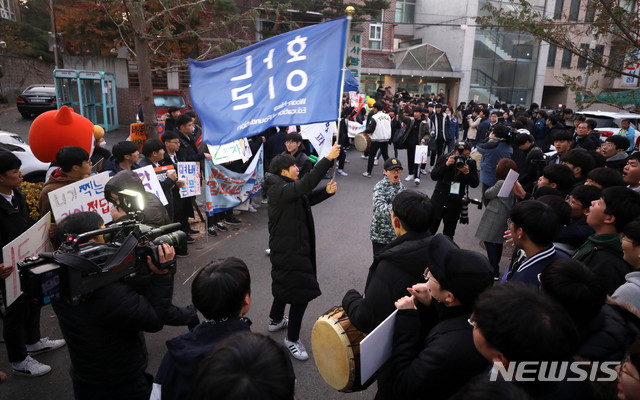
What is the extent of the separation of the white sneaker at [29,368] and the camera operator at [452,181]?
461 centimetres

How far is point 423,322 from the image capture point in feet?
6.98

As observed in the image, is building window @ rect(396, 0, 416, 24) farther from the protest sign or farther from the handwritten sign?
the handwritten sign

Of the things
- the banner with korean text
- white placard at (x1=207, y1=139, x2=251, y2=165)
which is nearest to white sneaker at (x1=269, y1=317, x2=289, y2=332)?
the banner with korean text

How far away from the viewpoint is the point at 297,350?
3.86 metres

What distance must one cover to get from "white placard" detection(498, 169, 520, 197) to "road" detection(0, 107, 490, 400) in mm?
2064

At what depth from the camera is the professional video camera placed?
1.97m

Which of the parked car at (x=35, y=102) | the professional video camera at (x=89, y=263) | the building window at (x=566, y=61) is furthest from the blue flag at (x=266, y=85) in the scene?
the building window at (x=566, y=61)

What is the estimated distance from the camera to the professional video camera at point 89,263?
77.7 inches

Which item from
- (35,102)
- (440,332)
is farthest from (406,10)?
(440,332)

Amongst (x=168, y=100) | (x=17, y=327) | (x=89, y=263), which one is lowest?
(x=17, y=327)

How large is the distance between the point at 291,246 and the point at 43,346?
2.50 metres

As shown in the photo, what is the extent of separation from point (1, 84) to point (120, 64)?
935cm

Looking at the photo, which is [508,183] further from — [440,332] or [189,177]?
[189,177]

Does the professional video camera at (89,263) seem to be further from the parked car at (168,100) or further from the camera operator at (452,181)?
the parked car at (168,100)
